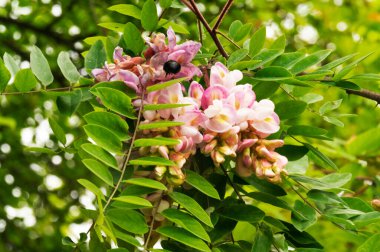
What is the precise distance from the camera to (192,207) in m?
0.70

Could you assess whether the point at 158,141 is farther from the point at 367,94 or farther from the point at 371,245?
the point at 367,94

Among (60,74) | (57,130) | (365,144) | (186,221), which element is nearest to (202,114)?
(186,221)

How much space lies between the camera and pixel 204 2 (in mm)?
2346

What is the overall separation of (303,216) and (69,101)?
329 mm

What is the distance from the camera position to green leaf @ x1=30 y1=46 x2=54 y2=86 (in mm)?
856

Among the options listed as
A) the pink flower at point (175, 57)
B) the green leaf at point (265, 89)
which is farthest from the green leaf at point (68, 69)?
the green leaf at point (265, 89)

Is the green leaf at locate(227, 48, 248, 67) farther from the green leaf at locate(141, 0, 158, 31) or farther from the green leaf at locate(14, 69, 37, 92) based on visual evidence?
the green leaf at locate(14, 69, 37, 92)

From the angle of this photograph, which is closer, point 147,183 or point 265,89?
point 147,183

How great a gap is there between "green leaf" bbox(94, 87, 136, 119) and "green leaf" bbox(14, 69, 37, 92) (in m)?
0.16

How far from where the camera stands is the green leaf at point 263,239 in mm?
769

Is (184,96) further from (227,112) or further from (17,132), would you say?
(17,132)

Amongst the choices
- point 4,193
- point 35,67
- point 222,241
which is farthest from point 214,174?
point 4,193

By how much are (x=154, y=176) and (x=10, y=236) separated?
6.31 feet

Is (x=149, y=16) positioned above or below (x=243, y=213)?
above
